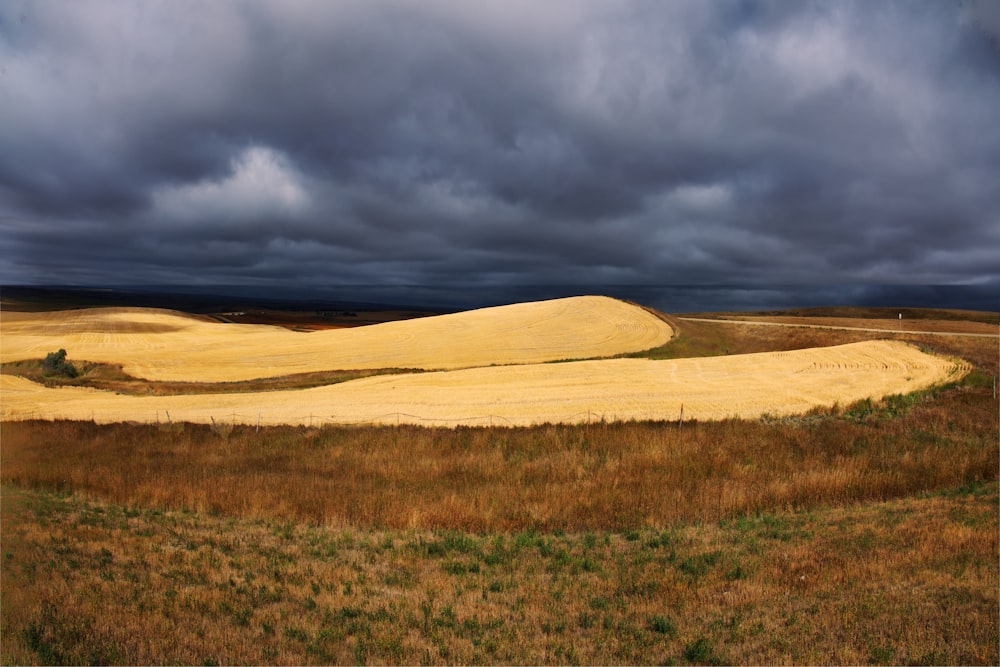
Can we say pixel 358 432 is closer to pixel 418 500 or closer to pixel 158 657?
pixel 418 500

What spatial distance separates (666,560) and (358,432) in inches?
587

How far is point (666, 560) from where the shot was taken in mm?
9562

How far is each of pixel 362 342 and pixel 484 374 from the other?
894 inches

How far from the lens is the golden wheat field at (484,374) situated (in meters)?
26.4

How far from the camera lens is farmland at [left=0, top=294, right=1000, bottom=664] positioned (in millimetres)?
6418

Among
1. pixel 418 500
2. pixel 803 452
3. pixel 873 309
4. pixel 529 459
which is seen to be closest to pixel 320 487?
pixel 418 500

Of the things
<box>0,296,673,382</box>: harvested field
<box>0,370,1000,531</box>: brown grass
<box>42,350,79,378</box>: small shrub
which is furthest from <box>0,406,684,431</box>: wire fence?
<box>42,350,79,378</box>: small shrub

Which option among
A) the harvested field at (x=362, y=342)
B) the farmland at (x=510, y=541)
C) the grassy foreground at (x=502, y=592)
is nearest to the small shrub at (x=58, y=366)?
the harvested field at (x=362, y=342)

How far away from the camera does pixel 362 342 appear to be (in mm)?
56000

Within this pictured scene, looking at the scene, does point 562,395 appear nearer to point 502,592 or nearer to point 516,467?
point 516,467

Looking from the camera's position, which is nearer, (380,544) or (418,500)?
(380,544)

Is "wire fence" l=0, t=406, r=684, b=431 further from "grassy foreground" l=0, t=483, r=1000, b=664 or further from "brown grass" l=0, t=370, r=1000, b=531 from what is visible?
"grassy foreground" l=0, t=483, r=1000, b=664

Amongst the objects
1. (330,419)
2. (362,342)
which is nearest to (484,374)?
(330,419)

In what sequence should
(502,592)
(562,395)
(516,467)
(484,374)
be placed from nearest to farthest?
(502,592) < (516,467) < (562,395) < (484,374)
